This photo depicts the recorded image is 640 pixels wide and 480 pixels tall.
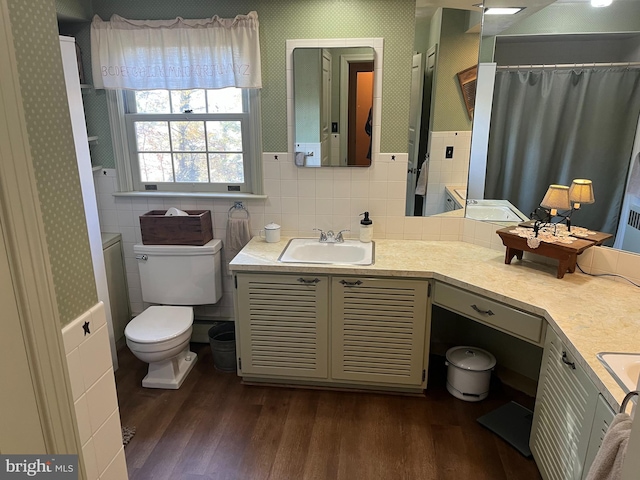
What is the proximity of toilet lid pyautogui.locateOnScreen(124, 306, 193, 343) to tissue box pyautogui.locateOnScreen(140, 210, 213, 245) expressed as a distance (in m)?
0.44

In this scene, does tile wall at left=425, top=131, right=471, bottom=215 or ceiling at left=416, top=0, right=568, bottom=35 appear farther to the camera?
tile wall at left=425, top=131, right=471, bottom=215

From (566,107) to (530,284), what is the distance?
971 mm

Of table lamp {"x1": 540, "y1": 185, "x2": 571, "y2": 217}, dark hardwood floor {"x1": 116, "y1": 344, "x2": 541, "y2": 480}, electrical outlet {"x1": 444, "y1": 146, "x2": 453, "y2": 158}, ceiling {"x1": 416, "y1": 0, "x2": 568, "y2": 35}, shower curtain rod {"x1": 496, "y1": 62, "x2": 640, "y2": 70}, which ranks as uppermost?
ceiling {"x1": 416, "y1": 0, "x2": 568, "y2": 35}

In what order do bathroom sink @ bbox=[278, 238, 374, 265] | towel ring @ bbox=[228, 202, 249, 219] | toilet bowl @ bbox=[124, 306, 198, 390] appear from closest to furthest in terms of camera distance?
toilet bowl @ bbox=[124, 306, 198, 390], bathroom sink @ bbox=[278, 238, 374, 265], towel ring @ bbox=[228, 202, 249, 219]

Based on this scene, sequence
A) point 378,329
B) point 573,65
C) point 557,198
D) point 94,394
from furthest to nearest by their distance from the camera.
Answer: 1. point 378,329
2. point 557,198
3. point 573,65
4. point 94,394

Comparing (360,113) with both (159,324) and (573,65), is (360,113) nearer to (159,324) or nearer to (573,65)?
(573,65)

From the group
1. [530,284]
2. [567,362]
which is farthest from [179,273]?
[567,362]

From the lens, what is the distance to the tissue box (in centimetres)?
302

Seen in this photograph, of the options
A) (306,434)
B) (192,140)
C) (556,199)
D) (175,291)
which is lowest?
(306,434)

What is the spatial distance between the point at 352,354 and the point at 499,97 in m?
1.71

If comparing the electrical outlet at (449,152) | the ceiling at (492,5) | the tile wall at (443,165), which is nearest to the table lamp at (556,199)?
the tile wall at (443,165)

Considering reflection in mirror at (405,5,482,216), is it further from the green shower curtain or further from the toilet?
the toilet

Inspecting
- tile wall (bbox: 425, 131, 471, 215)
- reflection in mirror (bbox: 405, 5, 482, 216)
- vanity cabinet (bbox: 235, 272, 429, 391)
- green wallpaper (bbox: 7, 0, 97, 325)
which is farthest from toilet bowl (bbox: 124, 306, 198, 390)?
tile wall (bbox: 425, 131, 471, 215)

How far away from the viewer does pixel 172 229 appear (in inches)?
119
